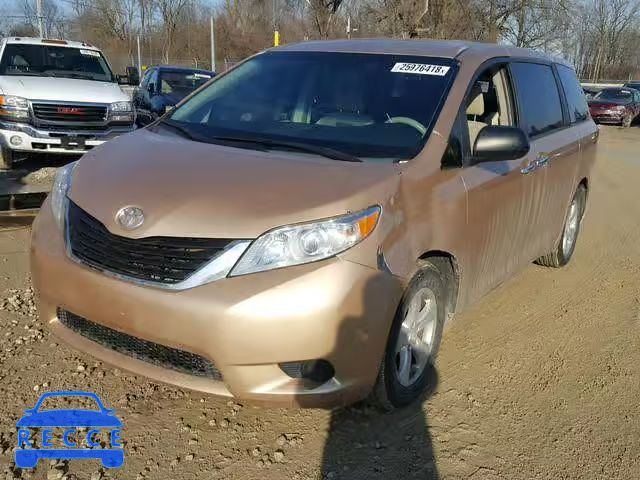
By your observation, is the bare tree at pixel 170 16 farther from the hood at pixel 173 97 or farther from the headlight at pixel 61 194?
the headlight at pixel 61 194

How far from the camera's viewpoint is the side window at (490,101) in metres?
3.72

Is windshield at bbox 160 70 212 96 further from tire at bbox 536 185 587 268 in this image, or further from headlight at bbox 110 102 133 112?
tire at bbox 536 185 587 268

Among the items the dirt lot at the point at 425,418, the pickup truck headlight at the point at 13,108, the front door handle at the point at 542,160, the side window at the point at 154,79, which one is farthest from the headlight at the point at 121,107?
the front door handle at the point at 542,160

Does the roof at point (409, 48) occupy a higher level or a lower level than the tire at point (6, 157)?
higher

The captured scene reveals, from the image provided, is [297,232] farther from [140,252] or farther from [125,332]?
[125,332]

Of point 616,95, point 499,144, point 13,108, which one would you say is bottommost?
point 616,95

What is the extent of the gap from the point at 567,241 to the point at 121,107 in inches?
255

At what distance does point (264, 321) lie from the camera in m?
2.43

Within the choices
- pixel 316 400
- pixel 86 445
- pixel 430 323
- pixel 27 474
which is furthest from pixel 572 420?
pixel 27 474

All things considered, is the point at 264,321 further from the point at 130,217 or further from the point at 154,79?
the point at 154,79

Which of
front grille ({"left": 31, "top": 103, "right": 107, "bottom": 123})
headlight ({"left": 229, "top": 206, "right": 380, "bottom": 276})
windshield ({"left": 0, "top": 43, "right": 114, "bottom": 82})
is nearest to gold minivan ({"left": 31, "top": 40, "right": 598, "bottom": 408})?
headlight ({"left": 229, "top": 206, "right": 380, "bottom": 276})

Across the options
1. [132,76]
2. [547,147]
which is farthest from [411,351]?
[132,76]

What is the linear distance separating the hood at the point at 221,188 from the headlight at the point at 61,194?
0.27ft

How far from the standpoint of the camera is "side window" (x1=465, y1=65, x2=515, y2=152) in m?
3.72
